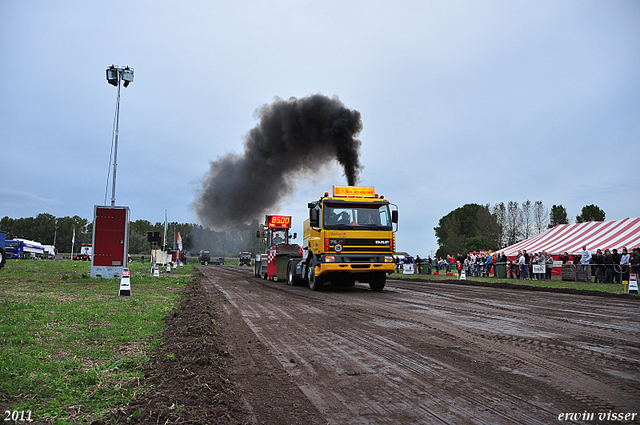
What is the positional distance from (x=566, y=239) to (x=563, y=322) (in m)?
27.4

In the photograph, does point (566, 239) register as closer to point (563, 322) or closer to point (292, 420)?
point (563, 322)

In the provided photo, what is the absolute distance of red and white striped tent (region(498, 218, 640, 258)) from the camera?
26797 mm

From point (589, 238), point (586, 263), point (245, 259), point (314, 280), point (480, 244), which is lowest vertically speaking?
point (314, 280)

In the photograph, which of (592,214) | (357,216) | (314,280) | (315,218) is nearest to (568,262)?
(357,216)

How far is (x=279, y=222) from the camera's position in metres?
22.8

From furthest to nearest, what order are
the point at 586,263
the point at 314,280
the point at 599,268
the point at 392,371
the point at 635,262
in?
the point at 586,263 → the point at 599,268 → the point at 635,262 → the point at 314,280 → the point at 392,371

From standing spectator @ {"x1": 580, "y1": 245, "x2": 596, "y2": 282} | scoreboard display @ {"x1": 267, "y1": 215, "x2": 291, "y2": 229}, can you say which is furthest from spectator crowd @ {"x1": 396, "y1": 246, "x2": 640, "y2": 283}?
scoreboard display @ {"x1": 267, "y1": 215, "x2": 291, "y2": 229}

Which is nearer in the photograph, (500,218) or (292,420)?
(292,420)

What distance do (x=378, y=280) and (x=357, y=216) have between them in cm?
273

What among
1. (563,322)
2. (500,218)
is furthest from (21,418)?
(500,218)

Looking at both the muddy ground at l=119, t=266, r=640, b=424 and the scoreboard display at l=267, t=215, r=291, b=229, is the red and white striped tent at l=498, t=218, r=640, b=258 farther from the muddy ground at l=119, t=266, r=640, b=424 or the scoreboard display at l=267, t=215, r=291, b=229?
the muddy ground at l=119, t=266, r=640, b=424

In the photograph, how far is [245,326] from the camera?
752 centimetres

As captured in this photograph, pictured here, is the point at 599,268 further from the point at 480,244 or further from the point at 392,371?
the point at 480,244

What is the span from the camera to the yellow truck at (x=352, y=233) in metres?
14.7
